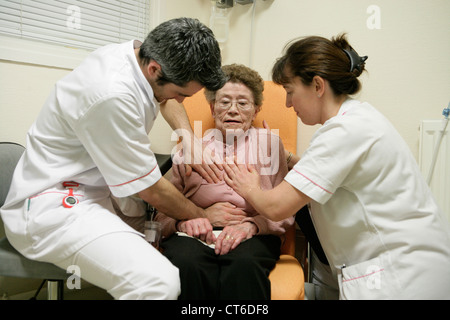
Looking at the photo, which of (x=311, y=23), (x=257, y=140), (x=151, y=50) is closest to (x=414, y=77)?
(x=311, y=23)

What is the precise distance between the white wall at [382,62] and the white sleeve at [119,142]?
75 centimetres

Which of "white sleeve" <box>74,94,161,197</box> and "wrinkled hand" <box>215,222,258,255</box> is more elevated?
"white sleeve" <box>74,94,161,197</box>

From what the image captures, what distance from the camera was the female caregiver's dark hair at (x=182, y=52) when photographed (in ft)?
3.50

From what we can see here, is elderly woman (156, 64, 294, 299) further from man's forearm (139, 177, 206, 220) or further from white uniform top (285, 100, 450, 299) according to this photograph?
white uniform top (285, 100, 450, 299)

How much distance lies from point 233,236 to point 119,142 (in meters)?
0.55

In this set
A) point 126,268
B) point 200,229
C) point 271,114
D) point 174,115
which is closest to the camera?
point 126,268

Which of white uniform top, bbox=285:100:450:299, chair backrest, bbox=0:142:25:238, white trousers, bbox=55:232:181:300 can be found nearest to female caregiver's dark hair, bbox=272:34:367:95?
white uniform top, bbox=285:100:450:299

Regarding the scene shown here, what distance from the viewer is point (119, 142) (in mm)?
1038

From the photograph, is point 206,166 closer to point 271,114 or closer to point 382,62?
point 271,114

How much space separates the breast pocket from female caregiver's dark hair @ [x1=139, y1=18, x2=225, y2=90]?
77 cm

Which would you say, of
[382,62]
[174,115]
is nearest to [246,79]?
[174,115]

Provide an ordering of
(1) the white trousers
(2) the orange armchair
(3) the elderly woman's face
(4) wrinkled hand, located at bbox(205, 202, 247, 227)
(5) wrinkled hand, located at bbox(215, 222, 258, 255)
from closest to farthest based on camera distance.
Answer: (1) the white trousers, (5) wrinkled hand, located at bbox(215, 222, 258, 255), (4) wrinkled hand, located at bbox(205, 202, 247, 227), (3) the elderly woman's face, (2) the orange armchair

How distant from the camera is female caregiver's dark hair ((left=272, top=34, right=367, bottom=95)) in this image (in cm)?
115

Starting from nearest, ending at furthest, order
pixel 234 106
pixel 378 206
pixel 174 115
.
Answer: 1. pixel 378 206
2. pixel 234 106
3. pixel 174 115
